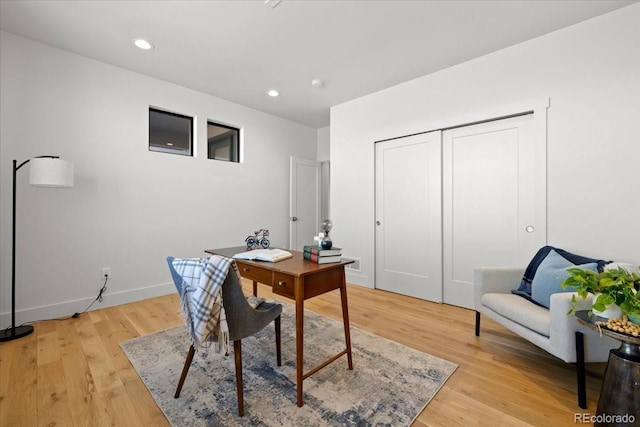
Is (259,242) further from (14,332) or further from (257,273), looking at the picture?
(14,332)

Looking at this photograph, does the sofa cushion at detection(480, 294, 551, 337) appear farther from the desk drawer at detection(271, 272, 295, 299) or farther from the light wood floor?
the desk drawer at detection(271, 272, 295, 299)

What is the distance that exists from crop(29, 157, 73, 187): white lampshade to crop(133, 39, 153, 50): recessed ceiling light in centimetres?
138

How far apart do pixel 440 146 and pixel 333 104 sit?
1.89m

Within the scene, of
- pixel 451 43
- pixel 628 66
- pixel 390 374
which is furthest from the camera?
pixel 451 43

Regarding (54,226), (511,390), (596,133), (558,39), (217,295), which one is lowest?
(511,390)

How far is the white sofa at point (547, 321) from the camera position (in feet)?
→ 5.16

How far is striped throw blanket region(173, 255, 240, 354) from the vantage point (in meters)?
1.36

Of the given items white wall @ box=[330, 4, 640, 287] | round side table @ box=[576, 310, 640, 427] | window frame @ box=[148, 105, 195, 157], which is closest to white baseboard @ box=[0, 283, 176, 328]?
window frame @ box=[148, 105, 195, 157]

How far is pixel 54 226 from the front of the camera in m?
2.82

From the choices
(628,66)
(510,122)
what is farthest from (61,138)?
(628,66)

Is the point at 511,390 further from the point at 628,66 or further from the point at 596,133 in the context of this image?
the point at 628,66

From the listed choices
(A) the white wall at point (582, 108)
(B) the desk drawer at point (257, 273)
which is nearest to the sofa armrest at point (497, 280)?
(A) the white wall at point (582, 108)

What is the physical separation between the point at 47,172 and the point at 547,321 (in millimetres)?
Result: 4113

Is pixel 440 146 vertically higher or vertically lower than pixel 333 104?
lower
